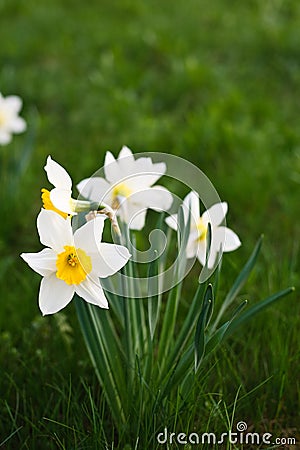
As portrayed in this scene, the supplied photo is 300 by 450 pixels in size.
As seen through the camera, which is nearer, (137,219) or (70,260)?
(70,260)

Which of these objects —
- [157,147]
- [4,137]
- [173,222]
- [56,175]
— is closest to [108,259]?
[56,175]

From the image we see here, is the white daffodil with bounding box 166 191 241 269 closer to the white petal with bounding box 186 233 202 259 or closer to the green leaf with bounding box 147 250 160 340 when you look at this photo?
the white petal with bounding box 186 233 202 259

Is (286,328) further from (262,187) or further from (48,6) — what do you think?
(48,6)

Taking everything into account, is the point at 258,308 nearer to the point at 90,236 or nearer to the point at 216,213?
the point at 216,213

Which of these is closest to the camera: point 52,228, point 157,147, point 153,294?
point 52,228

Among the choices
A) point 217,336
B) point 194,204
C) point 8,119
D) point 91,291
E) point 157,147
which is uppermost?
point 8,119

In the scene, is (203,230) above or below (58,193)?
below
